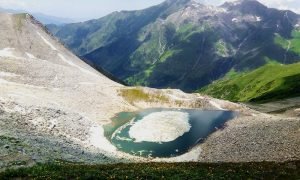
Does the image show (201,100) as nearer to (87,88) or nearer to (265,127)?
(87,88)

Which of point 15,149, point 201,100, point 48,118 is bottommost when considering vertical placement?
point 201,100

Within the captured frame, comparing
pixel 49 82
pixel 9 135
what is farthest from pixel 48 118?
pixel 49 82

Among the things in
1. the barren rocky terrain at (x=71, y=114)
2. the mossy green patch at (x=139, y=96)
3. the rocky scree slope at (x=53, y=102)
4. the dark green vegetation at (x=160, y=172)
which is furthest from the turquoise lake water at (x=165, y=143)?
the dark green vegetation at (x=160, y=172)

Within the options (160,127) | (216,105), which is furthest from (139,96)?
(160,127)

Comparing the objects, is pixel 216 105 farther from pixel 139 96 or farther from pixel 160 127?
pixel 160 127

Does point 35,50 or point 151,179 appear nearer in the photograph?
point 151,179

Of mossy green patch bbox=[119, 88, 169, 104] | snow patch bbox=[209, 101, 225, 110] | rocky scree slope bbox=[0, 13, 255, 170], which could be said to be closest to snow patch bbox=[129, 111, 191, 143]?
rocky scree slope bbox=[0, 13, 255, 170]

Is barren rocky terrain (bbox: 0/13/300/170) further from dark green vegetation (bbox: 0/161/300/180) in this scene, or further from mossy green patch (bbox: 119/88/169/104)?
dark green vegetation (bbox: 0/161/300/180)
